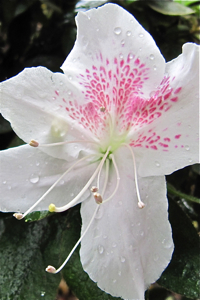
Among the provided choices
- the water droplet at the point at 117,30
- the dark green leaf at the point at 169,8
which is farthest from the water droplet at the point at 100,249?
the dark green leaf at the point at 169,8

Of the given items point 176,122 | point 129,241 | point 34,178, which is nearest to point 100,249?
point 129,241

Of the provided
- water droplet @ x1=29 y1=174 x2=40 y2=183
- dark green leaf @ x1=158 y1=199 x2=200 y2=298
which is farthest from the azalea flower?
dark green leaf @ x1=158 y1=199 x2=200 y2=298

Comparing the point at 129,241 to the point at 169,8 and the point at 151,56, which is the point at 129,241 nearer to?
the point at 151,56

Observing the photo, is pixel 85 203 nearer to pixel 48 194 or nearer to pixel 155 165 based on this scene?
pixel 48 194

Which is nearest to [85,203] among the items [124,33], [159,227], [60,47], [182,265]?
[159,227]

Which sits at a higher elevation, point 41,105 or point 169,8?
point 169,8

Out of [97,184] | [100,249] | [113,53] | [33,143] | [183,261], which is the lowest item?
[183,261]

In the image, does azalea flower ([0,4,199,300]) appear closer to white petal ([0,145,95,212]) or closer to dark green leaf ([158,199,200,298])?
white petal ([0,145,95,212])

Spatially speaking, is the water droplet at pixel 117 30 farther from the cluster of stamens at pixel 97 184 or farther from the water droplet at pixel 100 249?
the water droplet at pixel 100 249
